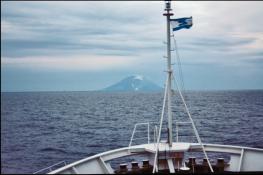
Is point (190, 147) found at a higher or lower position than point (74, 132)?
higher

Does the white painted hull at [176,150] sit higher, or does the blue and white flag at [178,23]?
the blue and white flag at [178,23]

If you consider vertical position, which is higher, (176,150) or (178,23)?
(178,23)

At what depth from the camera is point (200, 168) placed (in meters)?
14.8

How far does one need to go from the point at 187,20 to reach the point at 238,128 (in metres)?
41.2

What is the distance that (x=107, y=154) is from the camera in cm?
1398

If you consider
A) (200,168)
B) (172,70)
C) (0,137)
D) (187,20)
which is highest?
(187,20)

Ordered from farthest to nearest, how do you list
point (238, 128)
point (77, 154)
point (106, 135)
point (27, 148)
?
A: point (238, 128), point (106, 135), point (27, 148), point (77, 154)

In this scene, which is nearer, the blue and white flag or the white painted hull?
the white painted hull

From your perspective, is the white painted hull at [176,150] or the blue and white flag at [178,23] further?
the blue and white flag at [178,23]

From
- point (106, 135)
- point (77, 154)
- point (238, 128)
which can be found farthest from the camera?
point (238, 128)

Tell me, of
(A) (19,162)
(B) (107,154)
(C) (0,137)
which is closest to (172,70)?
(B) (107,154)

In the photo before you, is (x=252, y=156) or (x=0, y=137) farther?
(x=252, y=156)

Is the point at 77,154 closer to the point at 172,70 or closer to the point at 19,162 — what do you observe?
the point at 19,162

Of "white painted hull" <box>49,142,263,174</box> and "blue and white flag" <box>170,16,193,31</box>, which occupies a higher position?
"blue and white flag" <box>170,16,193,31</box>
